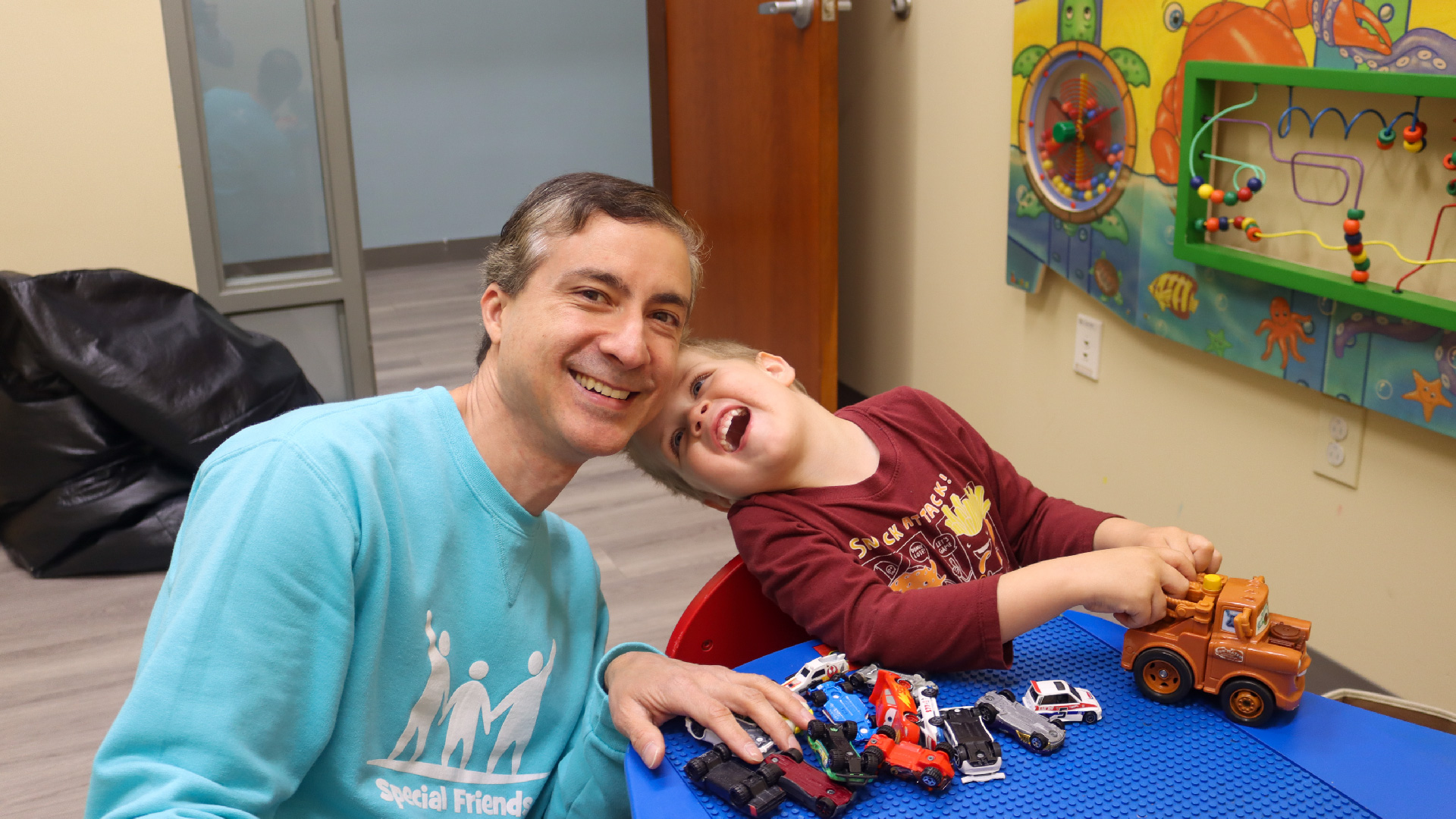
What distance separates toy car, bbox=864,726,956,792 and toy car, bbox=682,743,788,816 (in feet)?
0.26

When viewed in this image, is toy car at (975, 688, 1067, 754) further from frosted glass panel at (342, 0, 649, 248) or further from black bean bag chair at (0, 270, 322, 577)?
frosted glass panel at (342, 0, 649, 248)

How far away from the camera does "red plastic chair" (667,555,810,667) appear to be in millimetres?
1154

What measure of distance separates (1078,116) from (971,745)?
177 cm

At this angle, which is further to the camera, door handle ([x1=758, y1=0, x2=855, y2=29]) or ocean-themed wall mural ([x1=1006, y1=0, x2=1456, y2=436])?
door handle ([x1=758, y1=0, x2=855, y2=29])

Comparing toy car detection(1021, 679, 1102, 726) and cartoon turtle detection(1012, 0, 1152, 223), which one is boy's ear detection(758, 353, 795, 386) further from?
cartoon turtle detection(1012, 0, 1152, 223)

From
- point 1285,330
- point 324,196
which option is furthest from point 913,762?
point 324,196

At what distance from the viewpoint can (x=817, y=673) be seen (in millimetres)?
1008

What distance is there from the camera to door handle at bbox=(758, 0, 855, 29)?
274 centimetres

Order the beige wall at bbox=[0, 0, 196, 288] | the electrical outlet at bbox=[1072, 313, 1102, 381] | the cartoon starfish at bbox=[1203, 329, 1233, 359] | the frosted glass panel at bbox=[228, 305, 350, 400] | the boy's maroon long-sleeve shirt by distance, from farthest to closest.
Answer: the frosted glass panel at bbox=[228, 305, 350, 400] → the beige wall at bbox=[0, 0, 196, 288] → the electrical outlet at bbox=[1072, 313, 1102, 381] → the cartoon starfish at bbox=[1203, 329, 1233, 359] → the boy's maroon long-sleeve shirt

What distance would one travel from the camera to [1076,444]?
255cm

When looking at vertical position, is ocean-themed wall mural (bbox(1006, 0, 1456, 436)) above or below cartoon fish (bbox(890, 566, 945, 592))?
above

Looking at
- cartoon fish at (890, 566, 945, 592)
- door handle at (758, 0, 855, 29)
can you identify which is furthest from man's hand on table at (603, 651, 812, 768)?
door handle at (758, 0, 855, 29)

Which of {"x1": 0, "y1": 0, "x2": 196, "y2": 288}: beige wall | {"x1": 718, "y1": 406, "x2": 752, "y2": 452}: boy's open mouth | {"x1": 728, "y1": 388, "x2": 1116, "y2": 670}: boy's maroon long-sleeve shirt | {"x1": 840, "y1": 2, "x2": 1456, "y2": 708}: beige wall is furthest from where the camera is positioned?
{"x1": 0, "y1": 0, "x2": 196, "y2": 288}: beige wall

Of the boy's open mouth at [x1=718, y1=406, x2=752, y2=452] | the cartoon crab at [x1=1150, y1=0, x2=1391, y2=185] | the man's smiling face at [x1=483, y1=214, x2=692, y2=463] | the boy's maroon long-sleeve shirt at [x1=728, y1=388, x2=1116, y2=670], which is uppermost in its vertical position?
the cartoon crab at [x1=1150, y1=0, x2=1391, y2=185]
